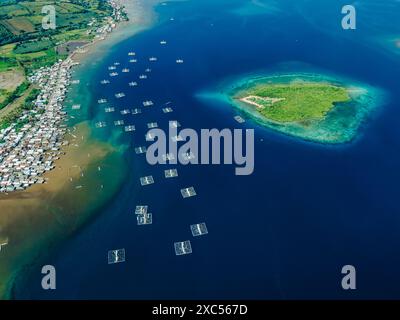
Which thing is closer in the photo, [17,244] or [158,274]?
[158,274]

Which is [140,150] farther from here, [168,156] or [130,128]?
[130,128]

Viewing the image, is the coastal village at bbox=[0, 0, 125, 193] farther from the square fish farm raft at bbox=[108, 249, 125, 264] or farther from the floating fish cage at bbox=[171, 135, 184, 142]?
the square fish farm raft at bbox=[108, 249, 125, 264]

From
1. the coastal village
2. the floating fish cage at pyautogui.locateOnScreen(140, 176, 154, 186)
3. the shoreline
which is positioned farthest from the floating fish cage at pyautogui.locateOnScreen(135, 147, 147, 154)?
the coastal village

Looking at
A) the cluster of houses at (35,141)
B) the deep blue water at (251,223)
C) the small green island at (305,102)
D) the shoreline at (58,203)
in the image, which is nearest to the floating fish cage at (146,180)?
the deep blue water at (251,223)

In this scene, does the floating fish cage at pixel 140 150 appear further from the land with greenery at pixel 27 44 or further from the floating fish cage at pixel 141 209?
the land with greenery at pixel 27 44
